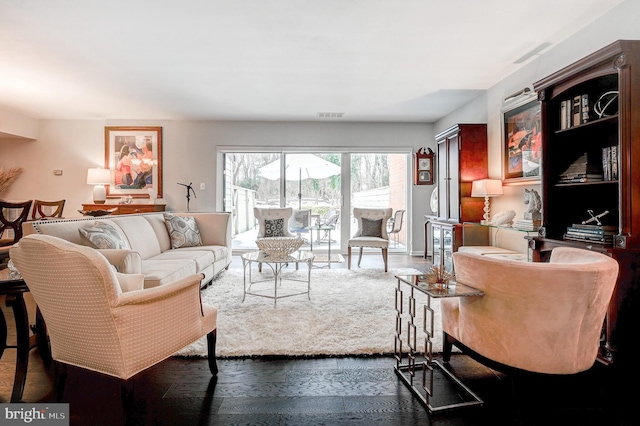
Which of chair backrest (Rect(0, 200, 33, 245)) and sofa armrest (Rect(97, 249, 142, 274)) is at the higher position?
chair backrest (Rect(0, 200, 33, 245))

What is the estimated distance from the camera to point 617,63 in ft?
6.72

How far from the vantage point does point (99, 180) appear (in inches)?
225

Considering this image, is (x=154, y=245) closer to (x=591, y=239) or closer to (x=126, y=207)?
(x=126, y=207)

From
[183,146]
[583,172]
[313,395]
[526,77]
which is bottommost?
[313,395]

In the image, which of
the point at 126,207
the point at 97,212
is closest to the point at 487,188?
the point at 126,207

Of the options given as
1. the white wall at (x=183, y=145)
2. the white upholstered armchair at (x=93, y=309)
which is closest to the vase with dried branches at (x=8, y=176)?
the white wall at (x=183, y=145)

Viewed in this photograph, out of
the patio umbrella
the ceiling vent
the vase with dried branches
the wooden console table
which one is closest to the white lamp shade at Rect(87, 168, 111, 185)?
the wooden console table

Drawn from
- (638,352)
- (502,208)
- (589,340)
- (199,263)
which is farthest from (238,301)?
(502,208)

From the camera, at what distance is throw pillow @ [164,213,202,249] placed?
420cm

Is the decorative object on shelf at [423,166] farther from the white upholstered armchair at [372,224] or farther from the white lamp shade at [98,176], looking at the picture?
the white lamp shade at [98,176]

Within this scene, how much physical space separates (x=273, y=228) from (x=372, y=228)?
1513mm

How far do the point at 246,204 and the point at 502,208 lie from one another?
4458mm

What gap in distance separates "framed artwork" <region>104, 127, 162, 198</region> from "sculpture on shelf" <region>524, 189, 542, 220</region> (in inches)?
A: 226

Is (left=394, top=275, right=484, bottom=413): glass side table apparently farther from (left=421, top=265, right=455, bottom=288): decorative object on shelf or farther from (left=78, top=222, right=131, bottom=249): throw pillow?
(left=78, top=222, right=131, bottom=249): throw pillow
